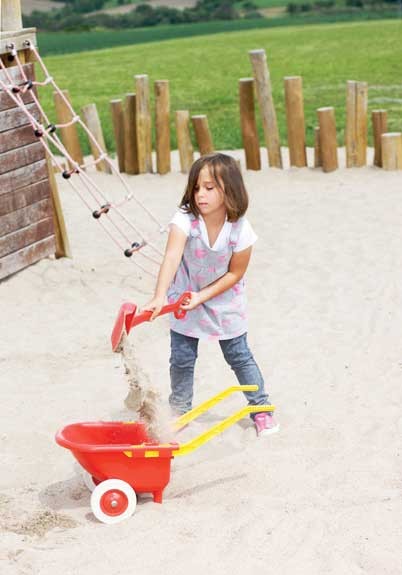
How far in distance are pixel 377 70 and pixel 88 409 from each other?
1327 cm

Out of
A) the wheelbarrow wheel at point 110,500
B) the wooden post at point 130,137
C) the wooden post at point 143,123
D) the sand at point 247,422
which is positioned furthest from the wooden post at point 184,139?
the wheelbarrow wheel at point 110,500

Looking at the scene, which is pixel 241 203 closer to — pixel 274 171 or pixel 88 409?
pixel 88 409

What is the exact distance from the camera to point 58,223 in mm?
6715

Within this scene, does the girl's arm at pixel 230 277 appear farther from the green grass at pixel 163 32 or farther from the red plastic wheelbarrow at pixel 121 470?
the green grass at pixel 163 32

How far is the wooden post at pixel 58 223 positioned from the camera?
6.63 meters

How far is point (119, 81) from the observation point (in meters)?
17.9

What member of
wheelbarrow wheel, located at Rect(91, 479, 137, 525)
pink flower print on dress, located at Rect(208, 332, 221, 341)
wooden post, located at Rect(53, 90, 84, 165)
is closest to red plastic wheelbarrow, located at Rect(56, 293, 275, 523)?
wheelbarrow wheel, located at Rect(91, 479, 137, 525)

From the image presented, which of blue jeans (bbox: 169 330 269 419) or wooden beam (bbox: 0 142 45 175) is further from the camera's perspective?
wooden beam (bbox: 0 142 45 175)

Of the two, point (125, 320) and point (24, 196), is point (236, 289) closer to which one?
point (125, 320)

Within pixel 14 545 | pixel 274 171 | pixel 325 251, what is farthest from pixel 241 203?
pixel 274 171

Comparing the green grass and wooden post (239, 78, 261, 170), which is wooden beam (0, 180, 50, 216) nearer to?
wooden post (239, 78, 261, 170)

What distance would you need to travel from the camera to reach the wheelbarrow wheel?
3350mm

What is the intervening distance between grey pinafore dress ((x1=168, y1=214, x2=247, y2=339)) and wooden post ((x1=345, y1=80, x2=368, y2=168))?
18.5 feet

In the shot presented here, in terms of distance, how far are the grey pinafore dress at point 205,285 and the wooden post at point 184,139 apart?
5669 mm
